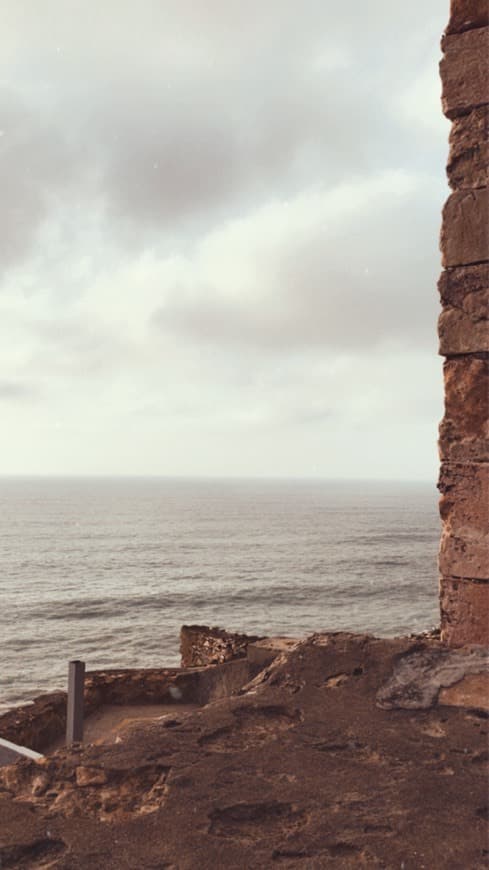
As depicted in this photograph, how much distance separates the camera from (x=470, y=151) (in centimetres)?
486

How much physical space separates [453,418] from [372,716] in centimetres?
218

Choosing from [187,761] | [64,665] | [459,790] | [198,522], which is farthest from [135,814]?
[198,522]

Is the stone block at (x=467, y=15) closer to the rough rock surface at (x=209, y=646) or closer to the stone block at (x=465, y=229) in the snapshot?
the stone block at (x=465, y=229)

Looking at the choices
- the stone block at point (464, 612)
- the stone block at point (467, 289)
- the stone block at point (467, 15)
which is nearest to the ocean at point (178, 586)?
the stone block at point (464, 612)

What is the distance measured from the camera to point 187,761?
325 cm

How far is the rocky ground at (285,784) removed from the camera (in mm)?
2584

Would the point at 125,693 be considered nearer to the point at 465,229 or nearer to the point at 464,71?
the point at 465,229

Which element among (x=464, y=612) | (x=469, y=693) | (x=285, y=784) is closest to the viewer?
(x=285, y=784)

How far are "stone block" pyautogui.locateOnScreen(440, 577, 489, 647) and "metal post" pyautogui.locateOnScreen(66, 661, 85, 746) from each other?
788 cm

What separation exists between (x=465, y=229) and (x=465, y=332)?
2.46 feet

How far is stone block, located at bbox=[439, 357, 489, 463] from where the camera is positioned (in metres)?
4.74

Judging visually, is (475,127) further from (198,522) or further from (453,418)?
(198,522)

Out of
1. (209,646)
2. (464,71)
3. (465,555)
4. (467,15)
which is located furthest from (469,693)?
(209,646)

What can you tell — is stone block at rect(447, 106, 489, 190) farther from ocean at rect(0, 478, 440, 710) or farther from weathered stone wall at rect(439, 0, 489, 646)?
ocean at rect(0, 478, 440, 710)
